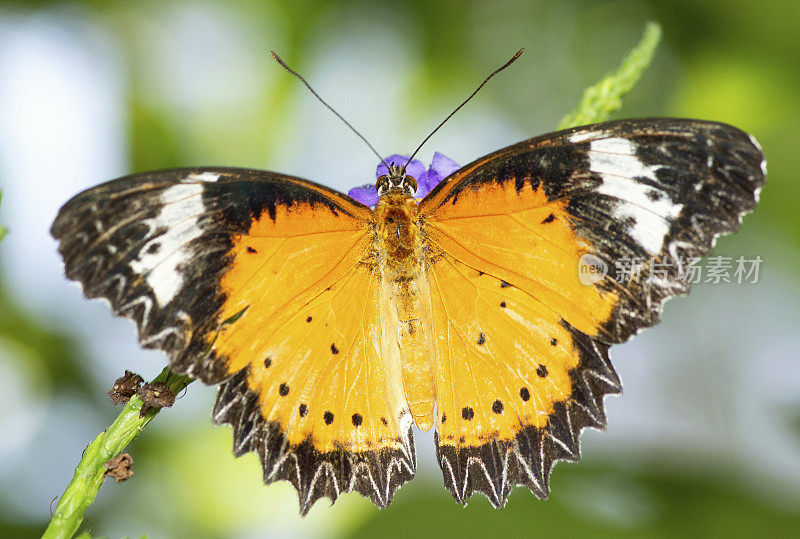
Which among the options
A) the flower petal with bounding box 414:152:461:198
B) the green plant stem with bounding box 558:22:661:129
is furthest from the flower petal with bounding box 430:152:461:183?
the green plant stem with bounding box 558:22:661:129

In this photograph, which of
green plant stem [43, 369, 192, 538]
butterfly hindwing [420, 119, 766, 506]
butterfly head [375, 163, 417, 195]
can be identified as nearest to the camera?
green plant stem [43, 369, 192, 538]

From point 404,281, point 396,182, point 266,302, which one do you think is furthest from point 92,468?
point 396,182

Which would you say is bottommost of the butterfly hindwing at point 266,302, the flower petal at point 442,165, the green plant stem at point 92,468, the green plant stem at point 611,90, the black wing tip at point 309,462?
the green plant stem at point 92,468

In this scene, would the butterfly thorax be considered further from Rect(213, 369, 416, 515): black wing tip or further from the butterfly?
Rect(213, 369, 416, 515): black wing tip

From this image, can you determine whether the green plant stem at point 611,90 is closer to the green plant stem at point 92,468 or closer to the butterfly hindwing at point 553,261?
the butterfly hindwing at point 553,261

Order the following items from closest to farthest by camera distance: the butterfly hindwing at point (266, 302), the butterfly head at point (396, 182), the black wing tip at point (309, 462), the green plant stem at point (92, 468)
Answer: the green plant stem at point (92, 468) → the butterfly hindwing at point (266, 302) → the black wing tip at point (309, 462) → the butterfly head at point (396, 182)

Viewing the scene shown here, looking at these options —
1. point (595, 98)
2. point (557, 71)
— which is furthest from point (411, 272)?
point (557, 71)

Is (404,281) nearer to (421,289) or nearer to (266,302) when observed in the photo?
(421,289)

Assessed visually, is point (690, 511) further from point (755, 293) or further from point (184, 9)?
point (184, 9)

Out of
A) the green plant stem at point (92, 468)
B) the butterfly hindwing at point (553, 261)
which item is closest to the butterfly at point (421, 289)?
the butterfly hindwing at point (553, 261)

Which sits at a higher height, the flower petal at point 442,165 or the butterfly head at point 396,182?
the flower petal at point 442,165
